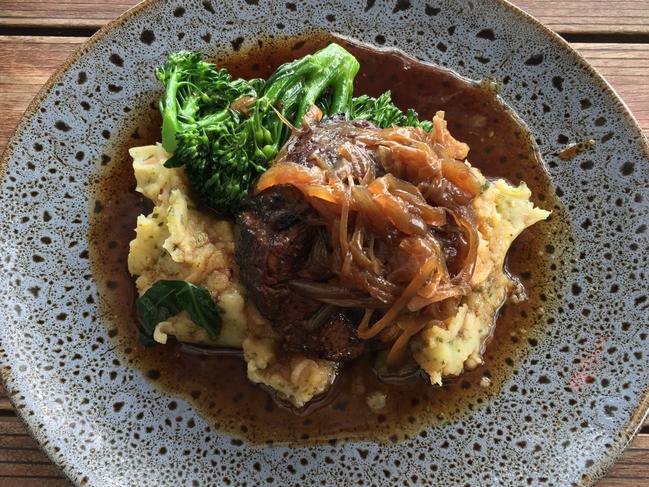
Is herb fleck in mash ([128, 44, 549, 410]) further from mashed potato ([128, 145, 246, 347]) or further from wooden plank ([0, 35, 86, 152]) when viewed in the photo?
wooden plank ([0, 35, 86, 152])

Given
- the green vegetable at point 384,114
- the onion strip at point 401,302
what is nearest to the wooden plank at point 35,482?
the onion strip at point 401,302

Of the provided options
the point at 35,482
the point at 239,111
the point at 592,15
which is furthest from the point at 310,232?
the point at 592,15

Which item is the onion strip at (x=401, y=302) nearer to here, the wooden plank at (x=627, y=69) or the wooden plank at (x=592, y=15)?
the wooden plank at (x=627, y=69)

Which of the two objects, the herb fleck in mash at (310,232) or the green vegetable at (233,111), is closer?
the herb fleck in mash at (310,232)

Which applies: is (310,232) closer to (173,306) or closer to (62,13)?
(173,306)

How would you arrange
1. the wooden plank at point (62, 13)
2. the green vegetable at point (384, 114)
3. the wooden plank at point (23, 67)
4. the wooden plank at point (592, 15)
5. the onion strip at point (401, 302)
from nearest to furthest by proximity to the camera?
the onion strip at point (401, 302) → the green vegetable at point (384, 114) → the wooden plank at point (23, 67) → the wooden plank at point (62, 13) → the wooden plank at point (592, 15)

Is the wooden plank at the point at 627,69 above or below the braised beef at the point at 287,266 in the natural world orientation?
above
